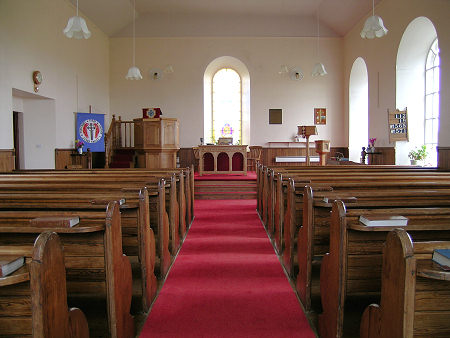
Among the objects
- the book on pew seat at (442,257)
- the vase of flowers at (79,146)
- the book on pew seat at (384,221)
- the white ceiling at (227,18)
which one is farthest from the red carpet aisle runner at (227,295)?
the white ceiling at (227,18)

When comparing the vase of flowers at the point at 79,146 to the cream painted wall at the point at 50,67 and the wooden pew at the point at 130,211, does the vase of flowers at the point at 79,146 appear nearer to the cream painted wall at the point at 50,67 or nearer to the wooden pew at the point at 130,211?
the cream painted wall at the point at 50,67

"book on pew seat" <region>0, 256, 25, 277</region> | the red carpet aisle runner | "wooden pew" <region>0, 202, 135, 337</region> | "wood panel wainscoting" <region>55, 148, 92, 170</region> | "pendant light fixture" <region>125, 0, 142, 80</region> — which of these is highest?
"pendant light fixture" <region>125, 0, 142, 80</region>

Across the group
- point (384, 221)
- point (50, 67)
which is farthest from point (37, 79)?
point (384, 221)

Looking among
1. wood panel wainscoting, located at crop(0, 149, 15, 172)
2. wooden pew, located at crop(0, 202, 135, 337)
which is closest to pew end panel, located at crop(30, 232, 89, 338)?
wooden pew, located at crop(0, 202, 135, 337)

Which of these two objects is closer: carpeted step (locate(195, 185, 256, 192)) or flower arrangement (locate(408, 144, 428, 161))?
carpeted step (locate(195, 185, 256, 192))

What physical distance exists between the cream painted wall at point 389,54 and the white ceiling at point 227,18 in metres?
0.90

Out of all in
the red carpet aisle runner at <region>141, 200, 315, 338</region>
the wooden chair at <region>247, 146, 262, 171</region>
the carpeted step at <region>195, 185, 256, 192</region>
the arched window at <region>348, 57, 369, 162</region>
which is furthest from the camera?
the wooden chair at <region>247, 146, 262, 171</region>

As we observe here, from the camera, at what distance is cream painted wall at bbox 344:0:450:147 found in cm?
668

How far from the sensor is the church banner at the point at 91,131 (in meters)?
9.58

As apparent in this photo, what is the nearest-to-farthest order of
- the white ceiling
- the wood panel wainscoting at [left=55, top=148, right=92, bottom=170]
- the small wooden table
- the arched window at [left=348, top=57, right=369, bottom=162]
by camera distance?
the wood panel wainscoting at [left=55, top=148, right=92, bottom=170], the small wooden table, the white ceiling, the arched window at [left=348, top=57, right=369, bottom=162]

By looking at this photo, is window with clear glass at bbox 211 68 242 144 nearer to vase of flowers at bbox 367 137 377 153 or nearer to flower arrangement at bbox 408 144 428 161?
vase of flowers at bbox 367 137 377 153

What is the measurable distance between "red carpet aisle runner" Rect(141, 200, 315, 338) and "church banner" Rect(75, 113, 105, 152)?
640cm

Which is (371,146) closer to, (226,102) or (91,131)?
(226,102)

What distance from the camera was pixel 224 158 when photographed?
9.60 meters
